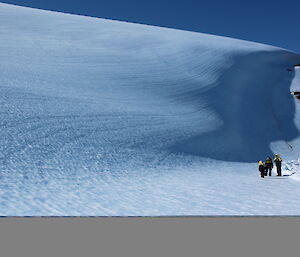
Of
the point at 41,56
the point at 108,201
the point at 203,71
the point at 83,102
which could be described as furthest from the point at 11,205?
the point at 203,71

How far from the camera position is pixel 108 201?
16.5 feet

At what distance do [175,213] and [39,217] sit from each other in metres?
1.83

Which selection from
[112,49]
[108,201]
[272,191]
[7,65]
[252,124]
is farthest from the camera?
[112,49]

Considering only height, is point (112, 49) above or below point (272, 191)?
above

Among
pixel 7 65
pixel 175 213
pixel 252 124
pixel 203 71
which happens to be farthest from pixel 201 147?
pixel 7 65

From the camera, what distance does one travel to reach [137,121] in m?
8.99

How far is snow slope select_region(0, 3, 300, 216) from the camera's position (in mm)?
5355

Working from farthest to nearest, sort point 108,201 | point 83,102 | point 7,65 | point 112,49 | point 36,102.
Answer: point 112,49
point 7,65
point 83,102
point 36,102
point 108,201

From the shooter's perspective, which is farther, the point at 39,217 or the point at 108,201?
the point at 108,201

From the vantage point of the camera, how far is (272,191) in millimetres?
6234

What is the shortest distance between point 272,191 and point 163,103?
5087 mm

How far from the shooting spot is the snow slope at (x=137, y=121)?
536 centimetres

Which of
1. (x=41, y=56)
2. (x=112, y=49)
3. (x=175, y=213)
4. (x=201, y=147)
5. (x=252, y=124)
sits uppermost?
(x=112, y=49)

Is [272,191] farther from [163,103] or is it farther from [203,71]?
[203,71]
